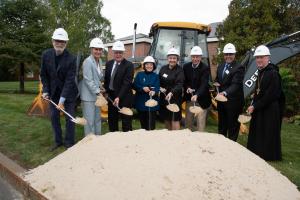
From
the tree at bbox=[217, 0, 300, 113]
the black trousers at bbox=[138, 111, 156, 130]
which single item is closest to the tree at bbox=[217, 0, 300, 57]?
the tree at bbox=[217, 0, 300, 113]

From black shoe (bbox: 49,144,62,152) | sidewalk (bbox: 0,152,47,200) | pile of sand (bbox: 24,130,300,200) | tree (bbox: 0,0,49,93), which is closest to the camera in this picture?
Result: pile of sand (bbox: 24,130,300,200)

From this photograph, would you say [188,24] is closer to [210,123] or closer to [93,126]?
[210,123]

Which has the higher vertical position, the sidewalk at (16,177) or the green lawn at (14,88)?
the sidewalk at (16,177)

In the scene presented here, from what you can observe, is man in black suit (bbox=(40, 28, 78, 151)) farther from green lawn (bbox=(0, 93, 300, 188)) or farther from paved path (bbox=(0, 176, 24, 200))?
paved path (bbox=(0, 176, 24, 200))

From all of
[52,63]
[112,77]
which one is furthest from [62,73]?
[112,77]

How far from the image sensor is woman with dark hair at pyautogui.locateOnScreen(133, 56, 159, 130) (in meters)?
6.58

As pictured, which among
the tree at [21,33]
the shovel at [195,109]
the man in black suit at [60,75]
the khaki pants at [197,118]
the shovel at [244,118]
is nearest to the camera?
the man in black suit at [60,75]

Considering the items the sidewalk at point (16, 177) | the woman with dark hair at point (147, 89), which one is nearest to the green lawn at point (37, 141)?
the sidewalk at point (16, 177)

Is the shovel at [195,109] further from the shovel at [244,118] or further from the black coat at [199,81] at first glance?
the shovel at [244,118]

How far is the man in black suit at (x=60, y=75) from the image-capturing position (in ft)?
20.2

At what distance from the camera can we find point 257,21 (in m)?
19.1

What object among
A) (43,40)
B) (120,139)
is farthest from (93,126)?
(43,40)

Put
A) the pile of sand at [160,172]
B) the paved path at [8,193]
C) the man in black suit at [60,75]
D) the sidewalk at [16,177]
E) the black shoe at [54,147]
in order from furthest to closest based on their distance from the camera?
the black shoe at [54,147]
the man in black suit at [60,75]
the paved path at [8,193]
the sidewalk at [16,177]
the pile of sand at [160,172]

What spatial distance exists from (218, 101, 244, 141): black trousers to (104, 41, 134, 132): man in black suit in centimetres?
148
